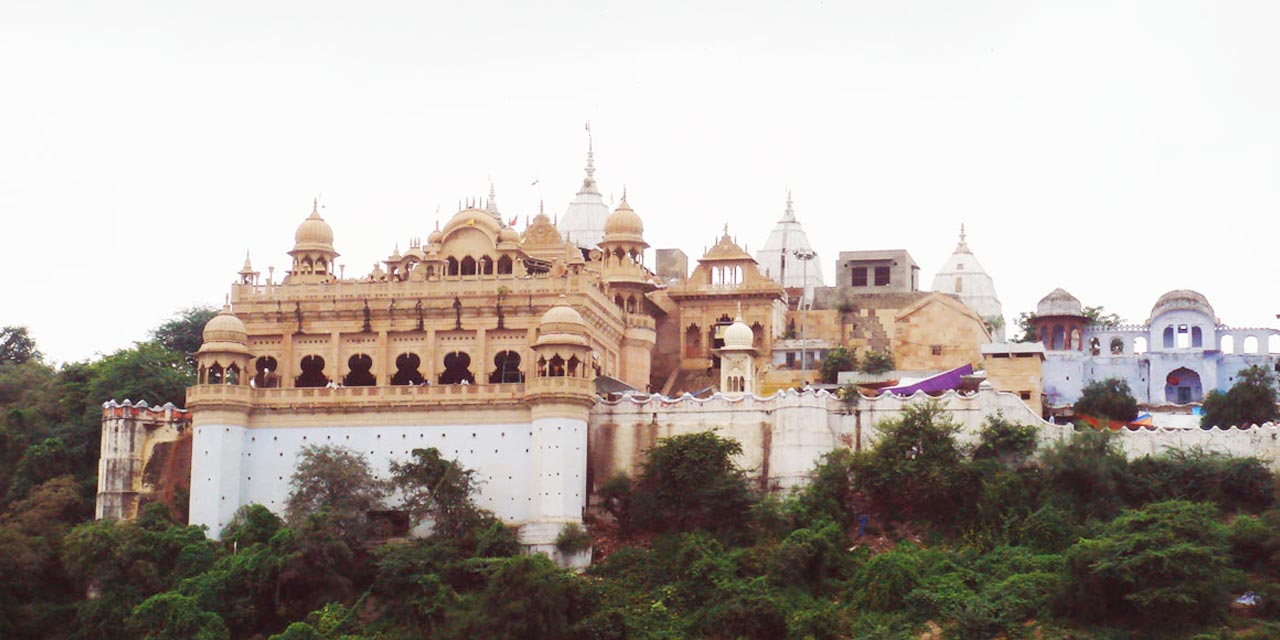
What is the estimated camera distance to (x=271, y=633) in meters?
43.4

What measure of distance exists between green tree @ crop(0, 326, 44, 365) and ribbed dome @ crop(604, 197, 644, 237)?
1871cm

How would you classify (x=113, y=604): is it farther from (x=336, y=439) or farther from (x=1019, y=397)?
(x=1019, y=397)

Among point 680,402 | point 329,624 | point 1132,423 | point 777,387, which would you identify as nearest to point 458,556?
point 329,624

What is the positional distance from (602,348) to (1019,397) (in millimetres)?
9578

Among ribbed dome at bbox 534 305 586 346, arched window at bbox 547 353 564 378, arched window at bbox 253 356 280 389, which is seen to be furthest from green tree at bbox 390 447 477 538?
arched window at bbox 253 356 280 389

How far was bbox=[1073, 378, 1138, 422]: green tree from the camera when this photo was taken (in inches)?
2008

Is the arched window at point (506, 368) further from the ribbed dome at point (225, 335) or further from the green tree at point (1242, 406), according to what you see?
the green tree at point (1242, 406)

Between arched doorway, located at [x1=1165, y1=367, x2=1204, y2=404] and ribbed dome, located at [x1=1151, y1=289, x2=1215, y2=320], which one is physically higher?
ribbed dome, located at [x1=1151, y1=289, x2=1215, y2=320]

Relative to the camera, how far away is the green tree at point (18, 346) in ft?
209

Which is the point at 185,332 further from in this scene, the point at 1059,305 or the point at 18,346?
the point at 1059,305

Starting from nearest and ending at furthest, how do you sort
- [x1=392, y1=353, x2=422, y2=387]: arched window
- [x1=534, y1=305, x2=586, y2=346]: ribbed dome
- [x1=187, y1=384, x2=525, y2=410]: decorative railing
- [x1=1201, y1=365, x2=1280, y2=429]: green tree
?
[x1=534, y1=305, x2=586, y2=346]: ribbed dome → [x1=187, y1=384, x2=525, y2=410]: decorative railing → [x1=1201, y1=365, x2=1280, y2=429]: green tree → [x1=392, y1=353, x2=422, y2=387]: arched window

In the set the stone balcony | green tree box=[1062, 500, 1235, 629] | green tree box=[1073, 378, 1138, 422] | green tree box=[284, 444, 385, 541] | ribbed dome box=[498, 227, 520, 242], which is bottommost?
green tree box=[1062, 500, 1235, 629]

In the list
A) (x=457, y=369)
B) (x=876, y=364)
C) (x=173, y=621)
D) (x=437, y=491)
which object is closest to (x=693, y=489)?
(x=437, y=491)

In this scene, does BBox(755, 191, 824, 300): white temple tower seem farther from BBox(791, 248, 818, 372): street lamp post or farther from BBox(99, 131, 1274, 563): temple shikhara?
BBox(99, 131, 1274, 563): temple shikhara
